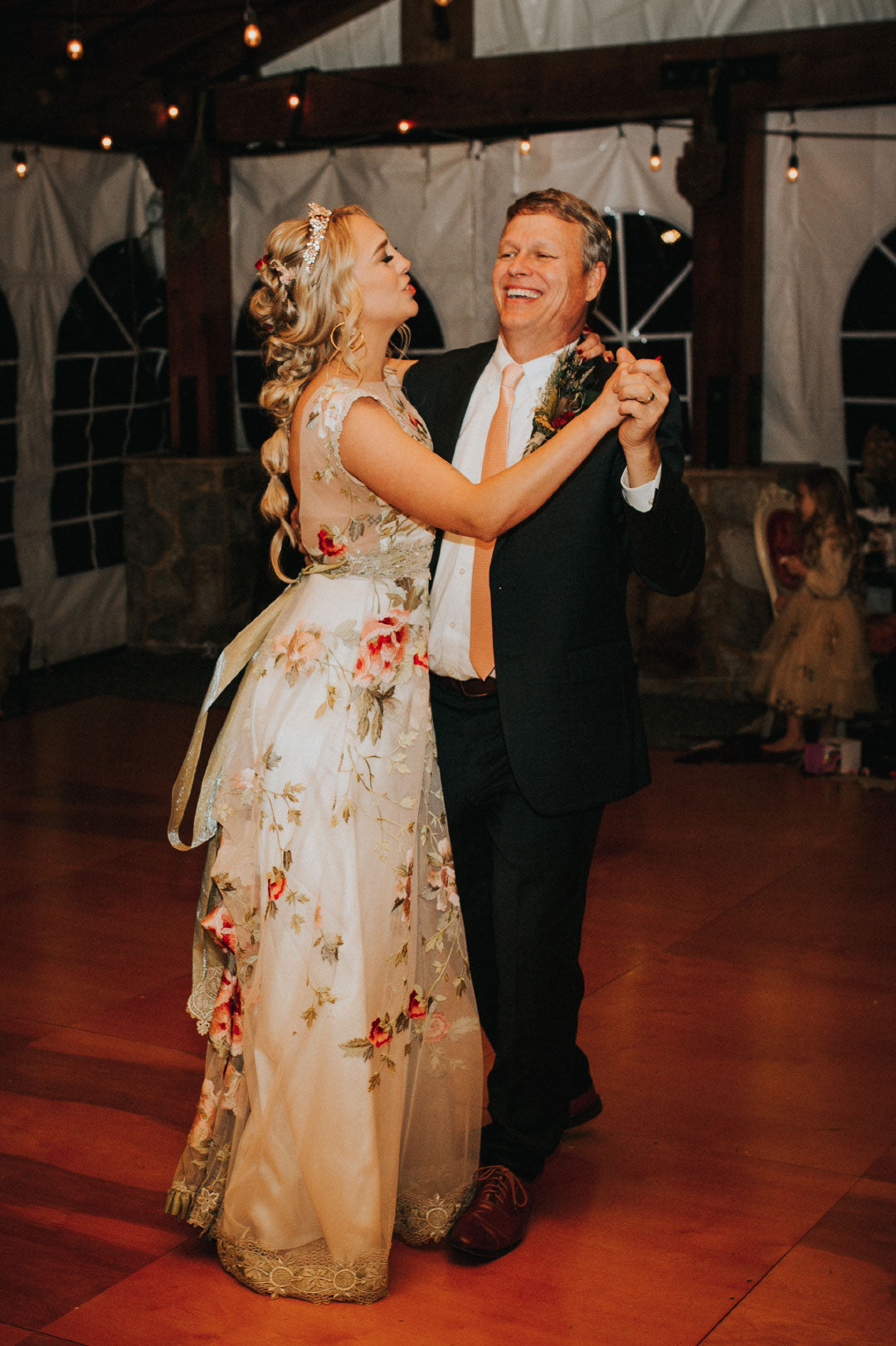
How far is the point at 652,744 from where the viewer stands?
6227mm

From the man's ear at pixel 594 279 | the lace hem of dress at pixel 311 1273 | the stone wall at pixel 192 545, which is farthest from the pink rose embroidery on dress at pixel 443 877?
the stone wall at pixel 192 545

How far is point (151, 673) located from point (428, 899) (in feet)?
17.9

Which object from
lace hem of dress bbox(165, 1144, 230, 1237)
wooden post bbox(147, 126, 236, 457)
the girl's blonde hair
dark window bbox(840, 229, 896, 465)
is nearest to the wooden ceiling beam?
wooden post bbox(147, 126, 236, 457)

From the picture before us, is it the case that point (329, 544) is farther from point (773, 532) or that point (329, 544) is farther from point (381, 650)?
point (773, 532)

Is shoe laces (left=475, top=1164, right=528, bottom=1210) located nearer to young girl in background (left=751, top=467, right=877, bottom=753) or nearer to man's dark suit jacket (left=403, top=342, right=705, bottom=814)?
man's dark suit jacket (left=403, top=342, right=705, bottom=814)

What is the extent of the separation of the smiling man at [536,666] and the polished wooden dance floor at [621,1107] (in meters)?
0.22

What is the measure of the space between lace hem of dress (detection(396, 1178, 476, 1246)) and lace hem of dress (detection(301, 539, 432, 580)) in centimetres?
104

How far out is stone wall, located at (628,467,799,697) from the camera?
702cm

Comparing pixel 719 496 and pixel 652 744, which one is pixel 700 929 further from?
pixel 719 496

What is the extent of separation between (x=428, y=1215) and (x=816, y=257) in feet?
18.8

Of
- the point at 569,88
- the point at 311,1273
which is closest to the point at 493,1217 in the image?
the point at 311,1273

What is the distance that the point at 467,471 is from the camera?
265cm

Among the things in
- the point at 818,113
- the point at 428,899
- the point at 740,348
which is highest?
the point at 818,113

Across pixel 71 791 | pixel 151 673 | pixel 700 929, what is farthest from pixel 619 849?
pixel 151 673
